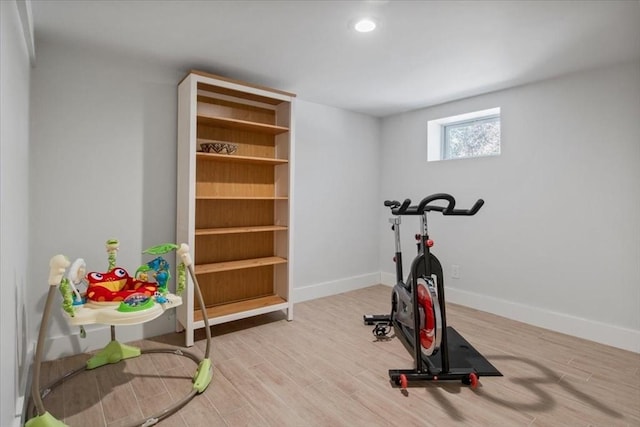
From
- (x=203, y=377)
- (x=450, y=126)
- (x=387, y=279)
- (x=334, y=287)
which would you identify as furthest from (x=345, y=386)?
(x=450, y=126)

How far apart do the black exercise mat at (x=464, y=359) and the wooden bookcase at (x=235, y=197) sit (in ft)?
4.69

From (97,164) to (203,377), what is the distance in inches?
68.7

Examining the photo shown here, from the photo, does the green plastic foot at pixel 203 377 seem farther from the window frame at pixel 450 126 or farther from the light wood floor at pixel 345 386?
the window frame at pixel 450 126

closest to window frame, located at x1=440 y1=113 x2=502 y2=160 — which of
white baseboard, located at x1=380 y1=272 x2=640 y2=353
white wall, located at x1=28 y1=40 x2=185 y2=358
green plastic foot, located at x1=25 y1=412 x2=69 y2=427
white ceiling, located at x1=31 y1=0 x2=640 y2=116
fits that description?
white ceiling, located at x1=31 y1=0 x2=640 y2=116

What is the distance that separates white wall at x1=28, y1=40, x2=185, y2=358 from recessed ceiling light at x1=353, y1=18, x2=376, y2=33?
162cm

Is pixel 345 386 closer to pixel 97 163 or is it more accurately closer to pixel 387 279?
pixel 97 163

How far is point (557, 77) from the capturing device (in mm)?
2992

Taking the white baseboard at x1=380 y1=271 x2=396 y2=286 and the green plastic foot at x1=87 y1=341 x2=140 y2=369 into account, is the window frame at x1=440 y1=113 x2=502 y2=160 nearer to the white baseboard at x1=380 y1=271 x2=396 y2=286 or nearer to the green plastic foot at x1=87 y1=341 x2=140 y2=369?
the white baseboard at x1=380 y1=271 x2=396 y2=286

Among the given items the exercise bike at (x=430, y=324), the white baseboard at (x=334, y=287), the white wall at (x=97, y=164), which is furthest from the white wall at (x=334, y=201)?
the exercise bike at (x=430, y=324)

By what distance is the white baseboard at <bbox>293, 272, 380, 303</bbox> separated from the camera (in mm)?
3836

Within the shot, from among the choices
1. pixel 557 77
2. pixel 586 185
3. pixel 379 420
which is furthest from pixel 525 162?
pixel 379 420

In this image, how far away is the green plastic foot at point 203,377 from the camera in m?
2.01

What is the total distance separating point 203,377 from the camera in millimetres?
2066

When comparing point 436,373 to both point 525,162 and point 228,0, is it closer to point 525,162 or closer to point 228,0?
point 525,162
